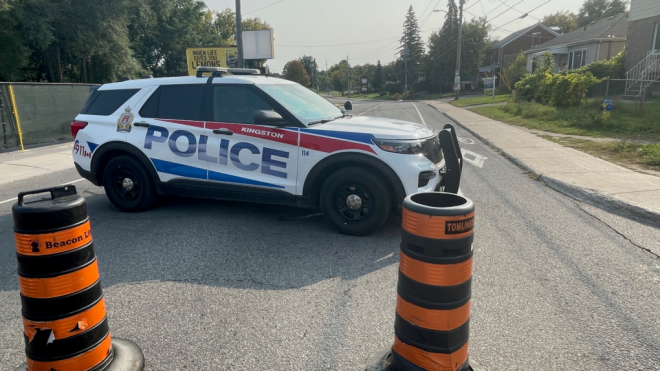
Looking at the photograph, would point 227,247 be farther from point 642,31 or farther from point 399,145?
point 642,31

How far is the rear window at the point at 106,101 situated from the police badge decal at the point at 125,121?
0.65 ft

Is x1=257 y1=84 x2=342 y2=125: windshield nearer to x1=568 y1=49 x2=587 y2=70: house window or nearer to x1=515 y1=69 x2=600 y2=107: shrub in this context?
x1=515 y1=69 x2=600 y2=107: shrub

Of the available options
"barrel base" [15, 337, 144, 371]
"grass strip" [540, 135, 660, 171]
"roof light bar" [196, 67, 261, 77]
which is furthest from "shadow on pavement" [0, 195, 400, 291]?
"grass strip" [540, 135, 660, 171]

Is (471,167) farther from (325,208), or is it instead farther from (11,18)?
(11,18)

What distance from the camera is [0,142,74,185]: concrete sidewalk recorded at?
9.98m

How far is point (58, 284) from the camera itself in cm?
260

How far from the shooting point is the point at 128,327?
3.48 meters

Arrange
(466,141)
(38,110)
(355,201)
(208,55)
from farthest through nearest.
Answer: (208,55) → (38,110) → (466,141) → (355,201)

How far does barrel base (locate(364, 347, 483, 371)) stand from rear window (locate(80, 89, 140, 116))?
5144 mm

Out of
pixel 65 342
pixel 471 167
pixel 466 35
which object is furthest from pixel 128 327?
pixel 466 35

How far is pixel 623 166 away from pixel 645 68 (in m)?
18.8

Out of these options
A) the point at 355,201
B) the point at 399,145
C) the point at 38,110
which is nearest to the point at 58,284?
the point at 355,201

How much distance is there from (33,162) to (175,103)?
7667mm

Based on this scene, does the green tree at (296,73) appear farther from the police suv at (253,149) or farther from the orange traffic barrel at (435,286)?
the orange traffic barrel at (435,286)
